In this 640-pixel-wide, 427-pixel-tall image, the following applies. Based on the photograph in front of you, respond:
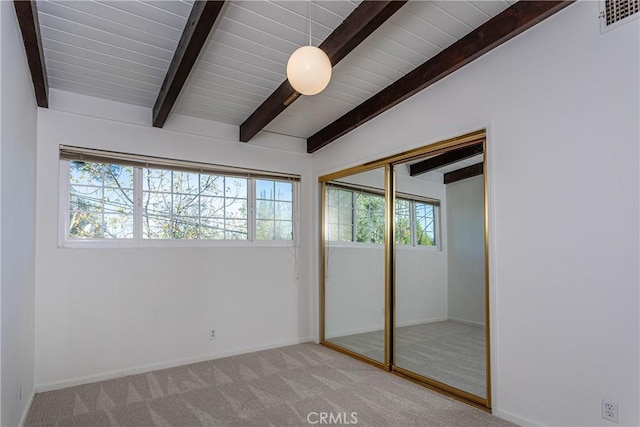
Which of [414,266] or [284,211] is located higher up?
[284,211]

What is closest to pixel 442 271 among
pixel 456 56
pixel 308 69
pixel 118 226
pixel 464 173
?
pixel 464 173

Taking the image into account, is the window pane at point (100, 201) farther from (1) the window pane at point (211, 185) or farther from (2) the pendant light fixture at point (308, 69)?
(2) the pendant light fixture at point (308, 69)

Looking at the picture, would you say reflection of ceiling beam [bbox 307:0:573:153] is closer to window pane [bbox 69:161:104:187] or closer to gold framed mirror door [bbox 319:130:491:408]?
gold framed mirror door [bbox 319:130:491:408]

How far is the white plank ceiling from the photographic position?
253 cm

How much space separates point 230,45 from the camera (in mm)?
2912

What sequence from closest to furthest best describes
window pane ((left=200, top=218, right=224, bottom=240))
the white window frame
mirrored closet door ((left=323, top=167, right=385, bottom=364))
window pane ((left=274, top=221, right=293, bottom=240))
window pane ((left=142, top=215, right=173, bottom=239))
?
the white window frame → window pane ((left=142, top=215, right=173, bottom=239)) → mirrored closet door ((left=323, top=167, right=385, bottom=364)) → window pane ((left=200, top=218, right=224, bottom=240)) → window pane ((left=274, top=221, right=293, bottom=240))

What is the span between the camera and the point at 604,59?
2.26 m

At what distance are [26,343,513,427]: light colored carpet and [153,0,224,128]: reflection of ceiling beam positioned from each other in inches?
95.9

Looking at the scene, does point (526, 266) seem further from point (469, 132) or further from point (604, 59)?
point (604, 59)

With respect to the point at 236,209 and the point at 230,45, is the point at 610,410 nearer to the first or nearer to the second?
the point at 230,45

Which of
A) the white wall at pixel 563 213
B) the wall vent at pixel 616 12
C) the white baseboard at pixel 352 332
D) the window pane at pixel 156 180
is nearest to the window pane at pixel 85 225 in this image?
the window pane at pixel 156 180

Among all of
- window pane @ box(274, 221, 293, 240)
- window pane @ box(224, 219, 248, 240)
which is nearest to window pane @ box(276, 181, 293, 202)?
window pane @ box(274, 221, 293, 240)

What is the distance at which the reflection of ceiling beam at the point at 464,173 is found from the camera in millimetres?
3018

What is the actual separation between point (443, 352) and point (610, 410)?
1.30m
